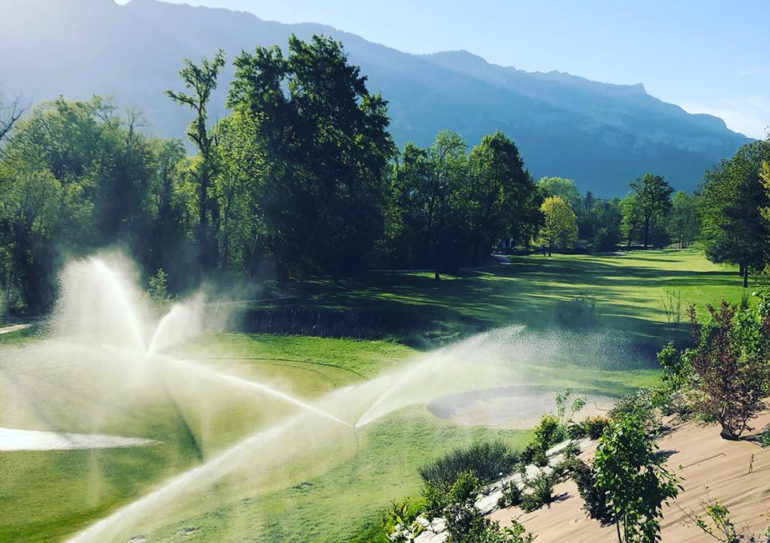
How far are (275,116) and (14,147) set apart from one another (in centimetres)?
2941

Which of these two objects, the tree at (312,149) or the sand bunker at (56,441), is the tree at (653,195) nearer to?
the tree at (312,149)

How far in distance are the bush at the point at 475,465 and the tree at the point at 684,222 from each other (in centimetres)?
11802

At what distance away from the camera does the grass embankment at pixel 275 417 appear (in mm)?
→ 12789

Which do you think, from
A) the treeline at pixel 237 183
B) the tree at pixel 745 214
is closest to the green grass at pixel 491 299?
the tree at pixel 745 214

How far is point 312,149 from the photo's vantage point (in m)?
61.2

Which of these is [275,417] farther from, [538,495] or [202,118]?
[202,118]

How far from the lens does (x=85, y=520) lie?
12.7 metres

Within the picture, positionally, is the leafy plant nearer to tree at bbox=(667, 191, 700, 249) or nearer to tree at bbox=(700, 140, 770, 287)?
tree at bbox=(700, 140, 770, 287)

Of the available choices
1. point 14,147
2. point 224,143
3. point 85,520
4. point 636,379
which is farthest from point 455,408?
point 14,147

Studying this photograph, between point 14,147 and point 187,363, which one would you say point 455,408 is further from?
point 14,147

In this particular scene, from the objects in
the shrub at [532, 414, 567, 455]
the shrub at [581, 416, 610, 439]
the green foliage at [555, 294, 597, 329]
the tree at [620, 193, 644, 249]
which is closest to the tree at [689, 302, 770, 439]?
the shrub at [581, 416, 610, 439]

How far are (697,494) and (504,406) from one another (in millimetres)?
14179

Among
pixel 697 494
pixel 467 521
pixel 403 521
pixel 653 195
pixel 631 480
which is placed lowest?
pixel 467 521

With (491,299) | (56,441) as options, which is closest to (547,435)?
(56,441)
